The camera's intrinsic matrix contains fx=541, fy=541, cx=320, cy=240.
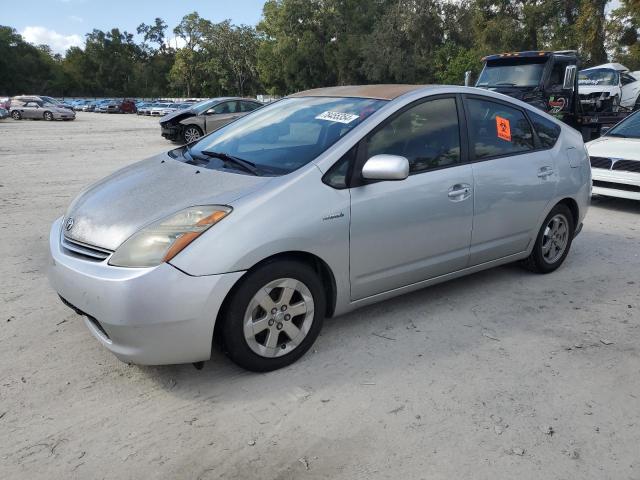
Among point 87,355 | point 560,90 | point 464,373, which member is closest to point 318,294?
point 464,373

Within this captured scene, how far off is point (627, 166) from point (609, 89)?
11.2 metres

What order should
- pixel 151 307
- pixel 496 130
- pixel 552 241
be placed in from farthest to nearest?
pixel 552 241
pixel 496 130
pixel 151 307

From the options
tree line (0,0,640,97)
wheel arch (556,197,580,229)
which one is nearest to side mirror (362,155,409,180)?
wheel arch (556,197,580,229)

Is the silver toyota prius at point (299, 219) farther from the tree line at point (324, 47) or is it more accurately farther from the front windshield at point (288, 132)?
the tree line at point (324, 47)

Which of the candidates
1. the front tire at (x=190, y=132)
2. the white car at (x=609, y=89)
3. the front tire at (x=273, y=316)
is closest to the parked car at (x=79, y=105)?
the front tire at (x=190, y=132)

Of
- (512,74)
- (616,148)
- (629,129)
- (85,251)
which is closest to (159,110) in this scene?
(512,74)

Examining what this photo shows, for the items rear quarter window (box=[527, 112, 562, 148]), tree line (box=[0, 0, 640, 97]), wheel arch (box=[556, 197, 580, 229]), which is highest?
tree line (box=[0, 0, 640, 97])

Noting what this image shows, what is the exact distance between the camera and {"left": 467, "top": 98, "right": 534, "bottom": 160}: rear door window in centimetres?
404

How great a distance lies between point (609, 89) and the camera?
16.5 meters

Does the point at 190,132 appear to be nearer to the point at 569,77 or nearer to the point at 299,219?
the point at 569,77

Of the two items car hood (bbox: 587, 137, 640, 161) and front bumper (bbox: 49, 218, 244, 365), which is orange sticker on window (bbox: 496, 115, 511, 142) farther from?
car hood (bbox: 587, 137, 640, 161)

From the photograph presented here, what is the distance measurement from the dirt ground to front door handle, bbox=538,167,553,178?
0.95 metres

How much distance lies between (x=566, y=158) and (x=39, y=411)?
4.35m

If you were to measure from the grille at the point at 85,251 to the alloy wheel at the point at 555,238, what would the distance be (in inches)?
139
